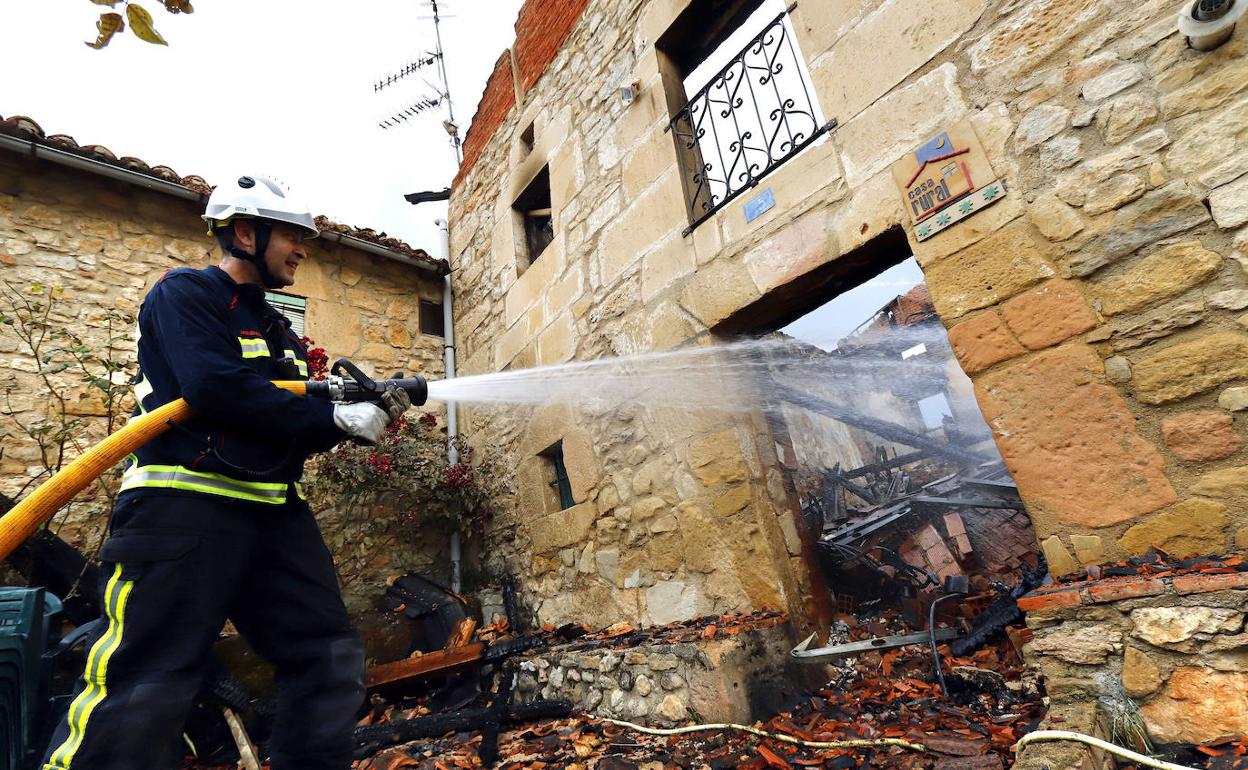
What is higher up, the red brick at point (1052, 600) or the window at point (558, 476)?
the window at point (558, 476)

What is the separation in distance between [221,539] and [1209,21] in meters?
3.50

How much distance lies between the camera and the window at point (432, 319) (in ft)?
22.7

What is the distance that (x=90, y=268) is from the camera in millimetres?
5047

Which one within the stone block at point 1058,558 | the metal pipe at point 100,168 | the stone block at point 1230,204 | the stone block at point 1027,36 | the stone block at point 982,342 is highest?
the metal pipe at point 100,168

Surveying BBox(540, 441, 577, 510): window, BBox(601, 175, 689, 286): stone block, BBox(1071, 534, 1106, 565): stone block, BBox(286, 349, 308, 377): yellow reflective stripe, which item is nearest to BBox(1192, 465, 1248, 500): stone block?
BBox(1071, 534, 1106, 565): stone block

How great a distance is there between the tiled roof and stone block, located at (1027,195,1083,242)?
612 centimetres

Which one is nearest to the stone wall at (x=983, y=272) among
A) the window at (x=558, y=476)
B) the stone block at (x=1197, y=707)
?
the window at (x=558, y=476)

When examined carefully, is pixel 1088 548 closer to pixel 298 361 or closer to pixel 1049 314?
pixel 1049 314

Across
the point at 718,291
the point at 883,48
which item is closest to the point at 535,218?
the point at 718,291

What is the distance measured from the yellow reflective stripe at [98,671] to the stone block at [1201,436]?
A: 10.4ft

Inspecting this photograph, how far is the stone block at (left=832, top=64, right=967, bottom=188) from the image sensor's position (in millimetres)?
2570

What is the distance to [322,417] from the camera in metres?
1.82

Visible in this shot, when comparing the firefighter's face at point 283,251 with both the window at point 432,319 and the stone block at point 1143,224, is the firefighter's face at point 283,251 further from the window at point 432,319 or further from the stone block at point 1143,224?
the window at point 432,319

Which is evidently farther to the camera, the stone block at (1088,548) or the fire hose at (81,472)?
the stone block at (1088,548)
